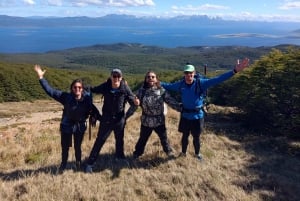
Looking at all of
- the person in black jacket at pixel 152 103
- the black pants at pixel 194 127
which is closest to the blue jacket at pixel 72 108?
the person in black jacket at pixel 152 103

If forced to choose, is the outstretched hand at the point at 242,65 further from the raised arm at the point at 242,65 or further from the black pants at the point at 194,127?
the black pants at the point at 194,127

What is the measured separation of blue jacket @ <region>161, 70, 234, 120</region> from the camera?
271 inches

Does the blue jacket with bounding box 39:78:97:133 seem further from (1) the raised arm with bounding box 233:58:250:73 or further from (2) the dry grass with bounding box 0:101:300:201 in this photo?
(1) the raised arm with bounding box 233:58:250:73

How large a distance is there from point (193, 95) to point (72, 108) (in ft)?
6.60

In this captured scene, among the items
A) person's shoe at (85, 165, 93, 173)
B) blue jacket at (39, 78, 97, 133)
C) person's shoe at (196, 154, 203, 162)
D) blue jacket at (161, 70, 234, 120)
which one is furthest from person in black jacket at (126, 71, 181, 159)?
person's shoe at (85, 165, 93, 173)

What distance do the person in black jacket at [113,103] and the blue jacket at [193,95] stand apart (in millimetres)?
873

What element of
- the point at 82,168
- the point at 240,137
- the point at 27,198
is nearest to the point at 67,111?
the point at 82,168

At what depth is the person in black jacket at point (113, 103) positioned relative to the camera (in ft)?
21.4

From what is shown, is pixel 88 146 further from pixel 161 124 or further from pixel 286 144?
pixel 286 144

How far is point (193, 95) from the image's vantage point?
22.9ft

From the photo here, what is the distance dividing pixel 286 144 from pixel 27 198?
24.8ft

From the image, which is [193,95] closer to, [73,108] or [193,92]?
[193,92]

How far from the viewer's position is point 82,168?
22.5ft

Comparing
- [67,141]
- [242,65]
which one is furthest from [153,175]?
[242,65]
